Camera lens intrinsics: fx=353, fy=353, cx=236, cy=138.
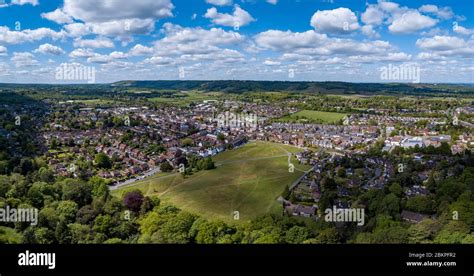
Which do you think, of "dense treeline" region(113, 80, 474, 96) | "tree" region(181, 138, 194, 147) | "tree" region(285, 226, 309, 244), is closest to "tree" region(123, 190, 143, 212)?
"tree" region(285, 226, 309, 244)

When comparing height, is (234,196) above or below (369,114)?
below

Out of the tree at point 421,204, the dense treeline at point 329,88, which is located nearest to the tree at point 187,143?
the tree at point 421,204

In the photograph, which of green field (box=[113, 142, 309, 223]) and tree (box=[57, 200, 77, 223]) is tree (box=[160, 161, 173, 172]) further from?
tree (box=[57, 200, 77, 223])

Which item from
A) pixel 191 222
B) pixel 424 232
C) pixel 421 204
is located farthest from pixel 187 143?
pixel 424 232

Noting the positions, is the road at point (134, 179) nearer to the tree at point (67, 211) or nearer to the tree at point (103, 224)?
the tree at point (67, 211)
